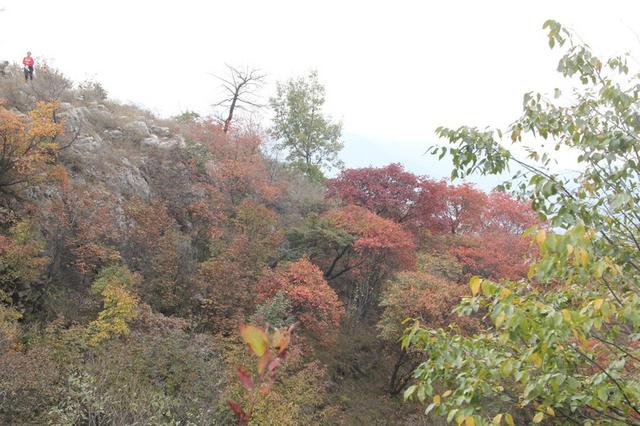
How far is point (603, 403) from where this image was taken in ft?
9.46

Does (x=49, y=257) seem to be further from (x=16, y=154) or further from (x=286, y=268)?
(x=286, y=268)

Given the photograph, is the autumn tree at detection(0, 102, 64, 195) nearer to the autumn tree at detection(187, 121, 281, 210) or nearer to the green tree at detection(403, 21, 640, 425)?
the autumn tree at detection(187, 121, 281, 210)

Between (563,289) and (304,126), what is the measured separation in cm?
2062

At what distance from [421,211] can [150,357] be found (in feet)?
35.4

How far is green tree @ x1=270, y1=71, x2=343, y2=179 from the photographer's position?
76.8ft

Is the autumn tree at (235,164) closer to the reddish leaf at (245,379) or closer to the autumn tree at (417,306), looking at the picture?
the autumn tree at (417,306)

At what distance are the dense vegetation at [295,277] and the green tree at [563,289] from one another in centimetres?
2

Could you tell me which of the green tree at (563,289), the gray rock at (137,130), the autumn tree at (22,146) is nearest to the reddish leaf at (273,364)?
the green tree at (563,289)

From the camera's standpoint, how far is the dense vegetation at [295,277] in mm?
3080

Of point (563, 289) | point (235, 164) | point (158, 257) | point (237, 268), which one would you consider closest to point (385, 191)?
point (235, 164)

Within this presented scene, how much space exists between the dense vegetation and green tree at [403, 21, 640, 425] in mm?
21

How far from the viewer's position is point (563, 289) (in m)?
3.94

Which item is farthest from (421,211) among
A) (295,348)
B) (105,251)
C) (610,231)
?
(610,231)

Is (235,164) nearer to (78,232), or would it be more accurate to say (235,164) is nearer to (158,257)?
(158,257)
